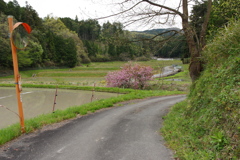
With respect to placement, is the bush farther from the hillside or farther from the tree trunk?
the hillside

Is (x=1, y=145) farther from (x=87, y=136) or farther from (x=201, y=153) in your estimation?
(x=201, y=153)

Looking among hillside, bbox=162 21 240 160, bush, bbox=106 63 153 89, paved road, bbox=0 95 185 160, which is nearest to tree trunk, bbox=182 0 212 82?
hillside, bbox=162 21 240 160

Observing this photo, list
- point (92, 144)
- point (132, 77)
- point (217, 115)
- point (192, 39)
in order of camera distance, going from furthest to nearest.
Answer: point (132, 77), point (192, 39), point (92, 144), point (217, 115)

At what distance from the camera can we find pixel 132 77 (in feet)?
76.3

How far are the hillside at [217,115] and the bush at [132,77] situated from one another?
1733 centimetres

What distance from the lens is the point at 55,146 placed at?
453cm

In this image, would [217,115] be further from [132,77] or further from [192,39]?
[132,77]

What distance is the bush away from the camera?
22.9m

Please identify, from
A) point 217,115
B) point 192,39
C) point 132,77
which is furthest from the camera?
point 132,77

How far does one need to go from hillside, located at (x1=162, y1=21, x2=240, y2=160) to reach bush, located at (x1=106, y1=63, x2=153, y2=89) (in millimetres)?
17331

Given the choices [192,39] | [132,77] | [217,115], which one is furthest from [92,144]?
[132,77]

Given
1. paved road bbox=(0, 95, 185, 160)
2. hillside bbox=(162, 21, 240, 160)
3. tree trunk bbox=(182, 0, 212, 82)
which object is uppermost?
tree trunk bbox=(182, 0, 212, 82)

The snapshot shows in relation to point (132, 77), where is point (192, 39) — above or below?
above

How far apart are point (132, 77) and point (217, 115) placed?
19693 millimetres
